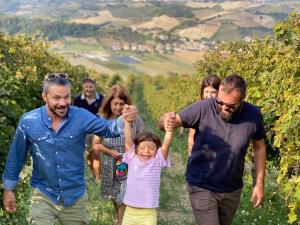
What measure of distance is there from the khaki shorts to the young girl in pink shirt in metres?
0.48

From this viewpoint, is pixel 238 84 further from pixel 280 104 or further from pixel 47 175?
pixel 280 104

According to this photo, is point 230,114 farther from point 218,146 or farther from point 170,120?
point 170,120

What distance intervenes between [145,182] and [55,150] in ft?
3.11

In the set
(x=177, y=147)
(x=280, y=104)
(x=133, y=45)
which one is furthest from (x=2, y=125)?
(x=133, y=45)

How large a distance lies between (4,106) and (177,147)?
1265 centimetres

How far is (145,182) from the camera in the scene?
4.79 meters

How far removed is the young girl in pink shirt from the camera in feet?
15.7

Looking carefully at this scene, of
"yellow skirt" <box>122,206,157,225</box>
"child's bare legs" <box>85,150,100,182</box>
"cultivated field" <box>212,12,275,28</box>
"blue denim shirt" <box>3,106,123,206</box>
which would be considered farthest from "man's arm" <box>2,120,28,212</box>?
"cultivated field" <box>212,12,275,28</box>

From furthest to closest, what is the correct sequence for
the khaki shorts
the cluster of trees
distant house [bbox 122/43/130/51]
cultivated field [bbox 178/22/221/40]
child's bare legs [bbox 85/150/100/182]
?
cultivated field [bbox 178/22/221/40] → distant house [bbox 122/43/130/51] → child's bare legs [bbox 85/150/100/182] → the cluster of trees → the khaki shorts

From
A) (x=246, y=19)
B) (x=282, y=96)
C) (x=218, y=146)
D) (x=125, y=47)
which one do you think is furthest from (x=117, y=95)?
(x=246, y=19)

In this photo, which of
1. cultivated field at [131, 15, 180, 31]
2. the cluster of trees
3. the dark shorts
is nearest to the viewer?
the dark shorts

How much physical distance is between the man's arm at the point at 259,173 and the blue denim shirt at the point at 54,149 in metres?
1.27

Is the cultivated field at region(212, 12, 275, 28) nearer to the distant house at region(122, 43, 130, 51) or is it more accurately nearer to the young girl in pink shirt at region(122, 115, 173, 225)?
the distant house at region(122, 43, 130, 51)

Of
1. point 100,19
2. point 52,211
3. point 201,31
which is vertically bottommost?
point 201,31
